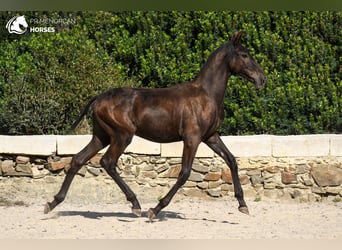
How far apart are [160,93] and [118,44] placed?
4.72m

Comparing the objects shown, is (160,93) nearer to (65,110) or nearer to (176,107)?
(176,107)

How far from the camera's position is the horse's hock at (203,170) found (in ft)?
39.0

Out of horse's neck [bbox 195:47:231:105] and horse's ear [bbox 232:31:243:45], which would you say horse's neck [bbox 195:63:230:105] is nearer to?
horse's neck [bbox 195:47:231:105]

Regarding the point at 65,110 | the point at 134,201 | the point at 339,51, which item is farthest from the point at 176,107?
the point at 339,51

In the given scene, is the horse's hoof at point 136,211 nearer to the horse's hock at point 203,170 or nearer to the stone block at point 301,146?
the horse's hock at point 203,170

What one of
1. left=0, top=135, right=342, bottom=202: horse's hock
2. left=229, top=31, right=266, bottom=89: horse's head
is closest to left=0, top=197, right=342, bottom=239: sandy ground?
left=0, top=135, right=342, bottom=202: horse's hock

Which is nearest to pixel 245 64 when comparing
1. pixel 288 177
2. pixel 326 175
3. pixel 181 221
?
pixel 181 221

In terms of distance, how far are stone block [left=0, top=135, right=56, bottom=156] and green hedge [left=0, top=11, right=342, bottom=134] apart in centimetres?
133

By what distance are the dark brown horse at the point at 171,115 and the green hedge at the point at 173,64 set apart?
138 inches

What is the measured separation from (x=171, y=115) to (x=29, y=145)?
279 centimetres

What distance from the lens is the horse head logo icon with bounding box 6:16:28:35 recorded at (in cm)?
1472

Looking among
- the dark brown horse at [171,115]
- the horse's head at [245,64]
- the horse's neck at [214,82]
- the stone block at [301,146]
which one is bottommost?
the stone block at [301,146]

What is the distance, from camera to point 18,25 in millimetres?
14750

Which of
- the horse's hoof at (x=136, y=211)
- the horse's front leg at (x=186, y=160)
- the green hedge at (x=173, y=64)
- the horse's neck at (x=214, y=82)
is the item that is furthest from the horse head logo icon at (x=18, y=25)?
→ the horse's front leg at (x=186, y=160)
